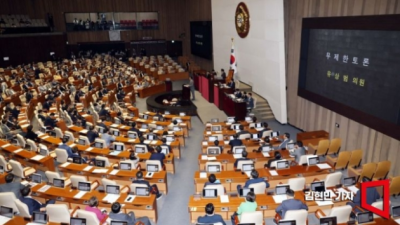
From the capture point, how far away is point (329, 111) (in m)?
13.7

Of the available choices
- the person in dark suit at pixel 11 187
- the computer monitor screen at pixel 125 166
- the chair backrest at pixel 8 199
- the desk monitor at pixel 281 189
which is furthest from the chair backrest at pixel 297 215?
the person in dark suit at pixel 11 187

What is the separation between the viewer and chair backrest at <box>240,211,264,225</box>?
713cm

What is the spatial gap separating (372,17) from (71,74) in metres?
23.6

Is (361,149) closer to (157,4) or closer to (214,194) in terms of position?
(214,194)

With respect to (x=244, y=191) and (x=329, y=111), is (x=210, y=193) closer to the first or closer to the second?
(x=244, y=191)

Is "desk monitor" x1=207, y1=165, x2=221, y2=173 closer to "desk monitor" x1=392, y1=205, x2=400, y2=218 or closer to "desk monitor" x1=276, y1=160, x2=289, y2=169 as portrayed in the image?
"desk monitor" x1=276, y1=160, x2=289, y2=169

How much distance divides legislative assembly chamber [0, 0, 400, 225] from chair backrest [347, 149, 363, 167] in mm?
52

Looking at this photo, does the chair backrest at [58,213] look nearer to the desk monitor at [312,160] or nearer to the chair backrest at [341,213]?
the chair backrest at [341,213]

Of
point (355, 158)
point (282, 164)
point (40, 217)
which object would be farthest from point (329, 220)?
point (40, 217)

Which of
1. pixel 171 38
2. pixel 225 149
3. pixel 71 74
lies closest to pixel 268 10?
pixel 225 149

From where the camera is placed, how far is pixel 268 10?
1730 centimetres

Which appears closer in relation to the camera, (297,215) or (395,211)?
(297,215)

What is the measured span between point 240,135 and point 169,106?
7727mm

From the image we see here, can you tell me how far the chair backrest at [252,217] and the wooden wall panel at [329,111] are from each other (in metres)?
5.94
